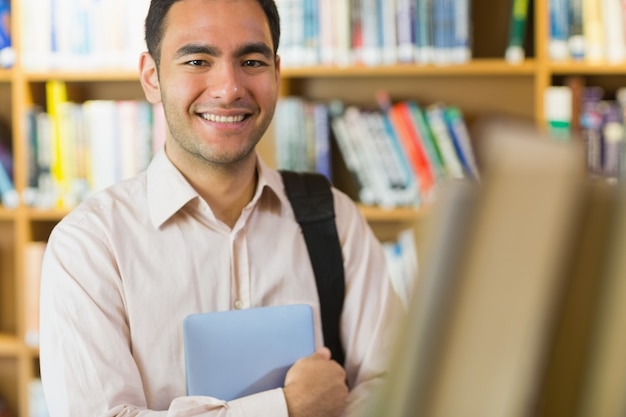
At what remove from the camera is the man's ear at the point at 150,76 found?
1579mm

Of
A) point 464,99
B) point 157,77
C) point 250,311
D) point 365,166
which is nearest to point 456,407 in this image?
point 250,311

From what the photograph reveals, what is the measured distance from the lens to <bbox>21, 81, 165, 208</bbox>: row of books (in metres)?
2.80

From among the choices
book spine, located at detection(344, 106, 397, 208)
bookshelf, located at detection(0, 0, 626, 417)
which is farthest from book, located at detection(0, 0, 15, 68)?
book spine, located at detection(344, 106, 397, 208)

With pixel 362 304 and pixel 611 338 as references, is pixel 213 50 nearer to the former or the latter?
pixel 362 304

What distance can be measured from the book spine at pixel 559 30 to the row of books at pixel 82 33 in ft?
4.11

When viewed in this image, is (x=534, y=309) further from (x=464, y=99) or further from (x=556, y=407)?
(x=464, y=99)

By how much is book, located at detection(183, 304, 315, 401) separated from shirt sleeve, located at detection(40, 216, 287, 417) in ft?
0.19

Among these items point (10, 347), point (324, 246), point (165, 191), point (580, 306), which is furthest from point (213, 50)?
point (10, 347)

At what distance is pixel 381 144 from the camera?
8.91 ft

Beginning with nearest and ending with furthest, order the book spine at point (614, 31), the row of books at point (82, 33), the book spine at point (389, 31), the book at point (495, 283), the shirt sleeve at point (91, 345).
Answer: the book at point (495, 283)
the shirt sleeve at point (91, 345)
the book spine at point (614, 31)
the book spine at point (389, 31)
the row of books at point (82, 33)

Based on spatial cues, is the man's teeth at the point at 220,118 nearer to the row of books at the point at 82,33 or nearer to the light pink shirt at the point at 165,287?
the light pink shirt at the point at 165,287

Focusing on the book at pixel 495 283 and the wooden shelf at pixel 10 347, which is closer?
the book at pixel 495 283

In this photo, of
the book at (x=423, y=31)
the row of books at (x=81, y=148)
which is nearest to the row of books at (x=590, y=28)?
the book at (x=423, y=31)

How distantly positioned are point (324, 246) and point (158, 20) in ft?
1.61
